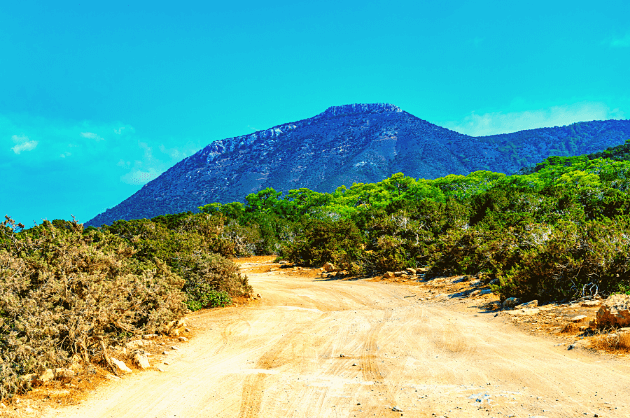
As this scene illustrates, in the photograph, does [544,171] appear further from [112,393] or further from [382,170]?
[382,170]

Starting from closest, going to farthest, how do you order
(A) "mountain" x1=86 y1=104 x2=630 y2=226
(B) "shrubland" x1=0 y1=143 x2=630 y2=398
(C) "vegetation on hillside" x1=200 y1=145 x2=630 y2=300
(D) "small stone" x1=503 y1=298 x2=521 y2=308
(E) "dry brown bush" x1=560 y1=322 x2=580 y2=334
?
1. (B) "shrubland" x1=0 y1=143 x2=630 y2=398
2. (E) "dry brown bush" x1=560 y1=322 x2=580 y2=334
3. (C) "vegetation on hillside" x1=200 y1=145 x2=630 y2=300
4. (D) "small stone" x1=503 y1=298 x2=521 y2=308
5. (A) "mountain" x1=86 y1=104 x2=630 y2=226

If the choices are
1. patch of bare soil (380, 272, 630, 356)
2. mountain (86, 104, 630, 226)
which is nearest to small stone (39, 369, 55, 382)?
patch of bare soil (380, 272, 630, 356)

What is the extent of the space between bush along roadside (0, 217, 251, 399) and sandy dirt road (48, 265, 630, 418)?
814 mm

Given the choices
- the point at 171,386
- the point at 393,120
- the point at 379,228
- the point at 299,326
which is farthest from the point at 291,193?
the point at 393,120

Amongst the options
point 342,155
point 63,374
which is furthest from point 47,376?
point 342,155

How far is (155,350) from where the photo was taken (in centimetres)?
766

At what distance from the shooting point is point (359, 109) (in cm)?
18862

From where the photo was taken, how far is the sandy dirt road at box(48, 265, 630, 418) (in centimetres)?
488

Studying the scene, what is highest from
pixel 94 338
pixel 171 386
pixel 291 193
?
pixel 291 193

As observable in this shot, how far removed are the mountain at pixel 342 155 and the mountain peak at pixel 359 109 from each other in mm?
1360

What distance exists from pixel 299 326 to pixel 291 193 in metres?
52.1

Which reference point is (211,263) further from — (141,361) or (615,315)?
(615,315)

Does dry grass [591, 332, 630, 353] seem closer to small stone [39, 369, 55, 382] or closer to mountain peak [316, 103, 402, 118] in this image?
small stone [39, 369, 55, 382]

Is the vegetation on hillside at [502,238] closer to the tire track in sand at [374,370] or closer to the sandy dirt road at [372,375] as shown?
the sandy dirt road at [372,375]
